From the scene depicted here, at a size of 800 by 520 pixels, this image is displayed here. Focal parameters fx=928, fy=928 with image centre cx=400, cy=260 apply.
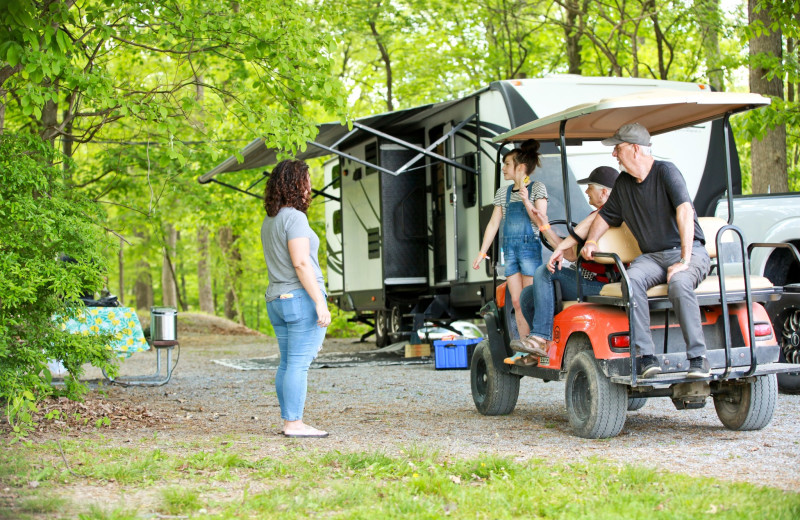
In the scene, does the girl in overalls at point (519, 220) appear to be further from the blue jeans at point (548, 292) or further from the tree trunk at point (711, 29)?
the tree trunk at point (711, 29)

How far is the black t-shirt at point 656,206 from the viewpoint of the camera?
19.1 ft

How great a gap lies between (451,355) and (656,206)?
19.9 feet

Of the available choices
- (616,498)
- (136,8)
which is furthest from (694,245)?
(136,8)

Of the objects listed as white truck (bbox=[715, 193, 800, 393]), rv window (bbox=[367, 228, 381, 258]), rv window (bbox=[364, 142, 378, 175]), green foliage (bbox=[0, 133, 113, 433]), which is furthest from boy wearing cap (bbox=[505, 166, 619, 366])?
rv window (bbox=[367, 228, 381, 258])

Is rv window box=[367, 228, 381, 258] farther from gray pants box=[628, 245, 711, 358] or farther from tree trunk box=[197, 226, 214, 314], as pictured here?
tree trunk box=[197, 226, 214, 314]

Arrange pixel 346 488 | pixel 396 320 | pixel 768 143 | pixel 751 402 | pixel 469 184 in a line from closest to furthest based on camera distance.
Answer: pixel 346 488 → pixel 751 402 → pixel 469 184 → pixel 768 143 → pixel 396 320

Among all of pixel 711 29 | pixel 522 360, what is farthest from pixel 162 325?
pixel 711 29

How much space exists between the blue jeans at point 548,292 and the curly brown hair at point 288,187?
172 cm

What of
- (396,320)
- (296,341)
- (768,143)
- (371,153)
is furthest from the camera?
(396,320)

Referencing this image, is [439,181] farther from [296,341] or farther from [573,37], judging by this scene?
[573,37]

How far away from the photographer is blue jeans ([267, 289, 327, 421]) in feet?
20.2

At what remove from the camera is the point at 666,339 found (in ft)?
19.5

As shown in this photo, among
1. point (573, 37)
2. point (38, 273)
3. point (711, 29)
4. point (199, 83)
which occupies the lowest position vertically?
point (38, 273)

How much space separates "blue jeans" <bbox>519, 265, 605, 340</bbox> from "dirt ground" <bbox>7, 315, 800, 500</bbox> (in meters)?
0.73
